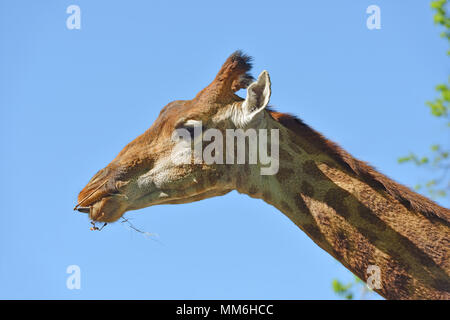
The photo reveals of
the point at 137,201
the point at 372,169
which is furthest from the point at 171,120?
the point at 372,169

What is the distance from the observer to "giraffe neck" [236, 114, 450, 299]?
17.9 ft

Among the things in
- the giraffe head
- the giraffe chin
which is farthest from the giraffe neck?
the giraffe chin

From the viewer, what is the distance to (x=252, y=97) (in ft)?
20.5

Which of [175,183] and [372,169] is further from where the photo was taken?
[175,183]

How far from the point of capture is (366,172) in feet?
19.5

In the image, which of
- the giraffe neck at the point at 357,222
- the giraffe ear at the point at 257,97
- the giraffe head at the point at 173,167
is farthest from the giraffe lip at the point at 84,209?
the giraffe ear at the point at 257,97

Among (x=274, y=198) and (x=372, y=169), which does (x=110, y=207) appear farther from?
(x=372, y=169)

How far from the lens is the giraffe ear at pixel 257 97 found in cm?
611

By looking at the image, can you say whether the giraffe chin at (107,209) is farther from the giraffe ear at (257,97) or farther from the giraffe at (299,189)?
the giraffe ear at (257,97)

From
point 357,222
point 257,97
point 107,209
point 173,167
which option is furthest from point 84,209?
point 357,222

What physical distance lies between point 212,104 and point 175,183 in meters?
0.88

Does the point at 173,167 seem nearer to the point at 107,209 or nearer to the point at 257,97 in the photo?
the point at 107,209

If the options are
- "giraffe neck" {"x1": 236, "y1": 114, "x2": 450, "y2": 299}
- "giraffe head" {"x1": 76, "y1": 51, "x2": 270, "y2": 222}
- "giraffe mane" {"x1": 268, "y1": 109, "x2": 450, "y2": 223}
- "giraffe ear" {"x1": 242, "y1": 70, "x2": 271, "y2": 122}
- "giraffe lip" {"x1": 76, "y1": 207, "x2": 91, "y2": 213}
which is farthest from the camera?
"giraffe lip" {"x1": 76, "y1": 207, "x2": 91, "y2": 213}

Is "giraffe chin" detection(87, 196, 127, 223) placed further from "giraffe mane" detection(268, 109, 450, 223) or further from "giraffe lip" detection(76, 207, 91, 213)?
"giraffe mane" detection(268, 109, 450, 223)
